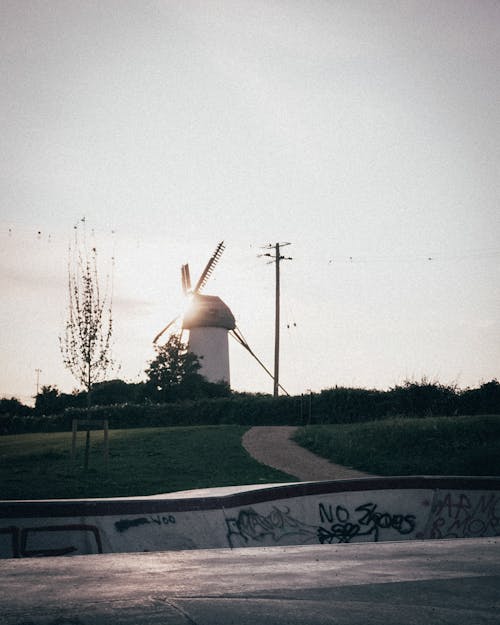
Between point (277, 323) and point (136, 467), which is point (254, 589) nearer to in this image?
point (136, 467)

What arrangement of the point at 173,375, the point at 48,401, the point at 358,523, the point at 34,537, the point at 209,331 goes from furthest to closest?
the point at 48,401, the point at 209,331, the point at 173,375, the point at 358,523, the point at 34,537

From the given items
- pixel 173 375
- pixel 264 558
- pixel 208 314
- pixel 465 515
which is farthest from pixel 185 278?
pixel 264 558

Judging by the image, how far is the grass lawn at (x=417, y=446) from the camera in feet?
72.3

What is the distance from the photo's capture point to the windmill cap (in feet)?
192

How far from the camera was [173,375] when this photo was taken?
5056cm

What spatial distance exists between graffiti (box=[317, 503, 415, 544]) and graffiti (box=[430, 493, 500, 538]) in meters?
0.77

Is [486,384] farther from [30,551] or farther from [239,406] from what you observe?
[30,551]

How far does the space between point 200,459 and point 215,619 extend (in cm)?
2081

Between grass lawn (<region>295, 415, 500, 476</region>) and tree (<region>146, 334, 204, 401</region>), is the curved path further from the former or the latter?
tree (<region>146, 334, 204, 401</region>)

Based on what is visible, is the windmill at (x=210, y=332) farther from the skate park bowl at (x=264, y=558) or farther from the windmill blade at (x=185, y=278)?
the skate park bowl at (x=264, y=558)

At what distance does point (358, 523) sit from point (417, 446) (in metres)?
12.5

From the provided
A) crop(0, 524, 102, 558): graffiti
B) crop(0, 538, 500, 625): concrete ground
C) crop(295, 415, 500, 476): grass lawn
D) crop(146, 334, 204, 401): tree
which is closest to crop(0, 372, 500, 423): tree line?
crop(146, 334, 204, 401): tree

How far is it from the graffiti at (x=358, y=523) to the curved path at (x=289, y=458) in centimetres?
820

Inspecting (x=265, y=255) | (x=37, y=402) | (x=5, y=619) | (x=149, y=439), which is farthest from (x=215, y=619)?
(x=37, y=402)
